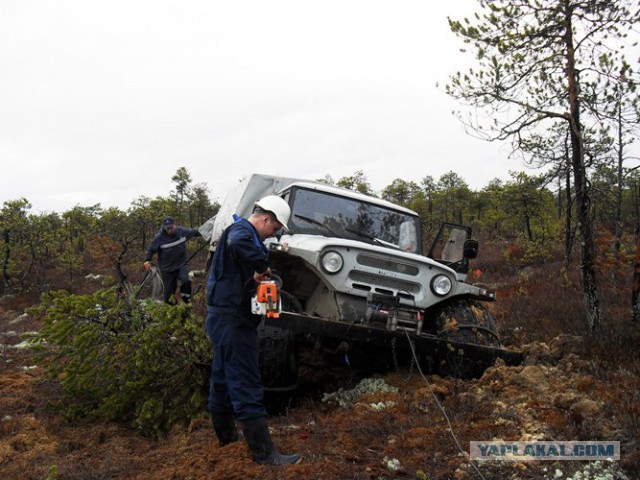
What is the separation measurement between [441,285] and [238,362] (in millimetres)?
2486

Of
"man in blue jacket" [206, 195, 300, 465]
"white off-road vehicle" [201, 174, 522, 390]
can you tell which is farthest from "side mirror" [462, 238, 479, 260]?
"man in blue jacket" [206, 195, 300, 465]

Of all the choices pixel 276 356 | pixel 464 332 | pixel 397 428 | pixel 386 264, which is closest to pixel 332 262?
pixel 386 264

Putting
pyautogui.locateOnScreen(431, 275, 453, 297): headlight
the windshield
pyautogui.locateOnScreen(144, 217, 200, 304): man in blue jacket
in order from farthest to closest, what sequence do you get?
pyautogui.locateOnScreen(144, 217, 200, 304): man in blue jacket < the windshield < pyautogui.locateOnScreen(431, 275, 453, 297): headlight

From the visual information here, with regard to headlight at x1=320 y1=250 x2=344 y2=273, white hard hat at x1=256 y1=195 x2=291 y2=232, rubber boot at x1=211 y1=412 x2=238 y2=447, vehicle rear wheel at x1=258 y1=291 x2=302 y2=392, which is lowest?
rubber boot at x1=211 y1=412 x2=238 y2=447

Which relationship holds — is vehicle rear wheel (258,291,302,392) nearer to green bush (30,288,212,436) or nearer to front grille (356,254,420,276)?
green bush (30,288,212,436)

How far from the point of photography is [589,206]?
647 centimetres

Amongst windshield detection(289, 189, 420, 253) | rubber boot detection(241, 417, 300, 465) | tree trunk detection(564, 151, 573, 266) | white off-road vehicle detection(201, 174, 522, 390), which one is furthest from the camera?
tree trunk detection(564, 151, 573, 266)

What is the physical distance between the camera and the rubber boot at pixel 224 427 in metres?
3.73

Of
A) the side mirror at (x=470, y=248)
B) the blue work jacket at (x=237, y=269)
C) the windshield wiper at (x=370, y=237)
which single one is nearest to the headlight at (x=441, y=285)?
the side mirror at (x=470, y=248)

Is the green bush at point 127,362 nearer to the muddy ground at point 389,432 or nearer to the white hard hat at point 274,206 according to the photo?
the muddy ground at point 389,432

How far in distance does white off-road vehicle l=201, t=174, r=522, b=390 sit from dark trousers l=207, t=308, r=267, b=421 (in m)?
0.60

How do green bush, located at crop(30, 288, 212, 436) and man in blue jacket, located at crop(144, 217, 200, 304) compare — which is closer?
green bush, located at crop(30, 288, 212, 436)

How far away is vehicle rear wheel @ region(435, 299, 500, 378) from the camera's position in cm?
468

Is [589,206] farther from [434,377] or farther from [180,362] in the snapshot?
[180,362]
